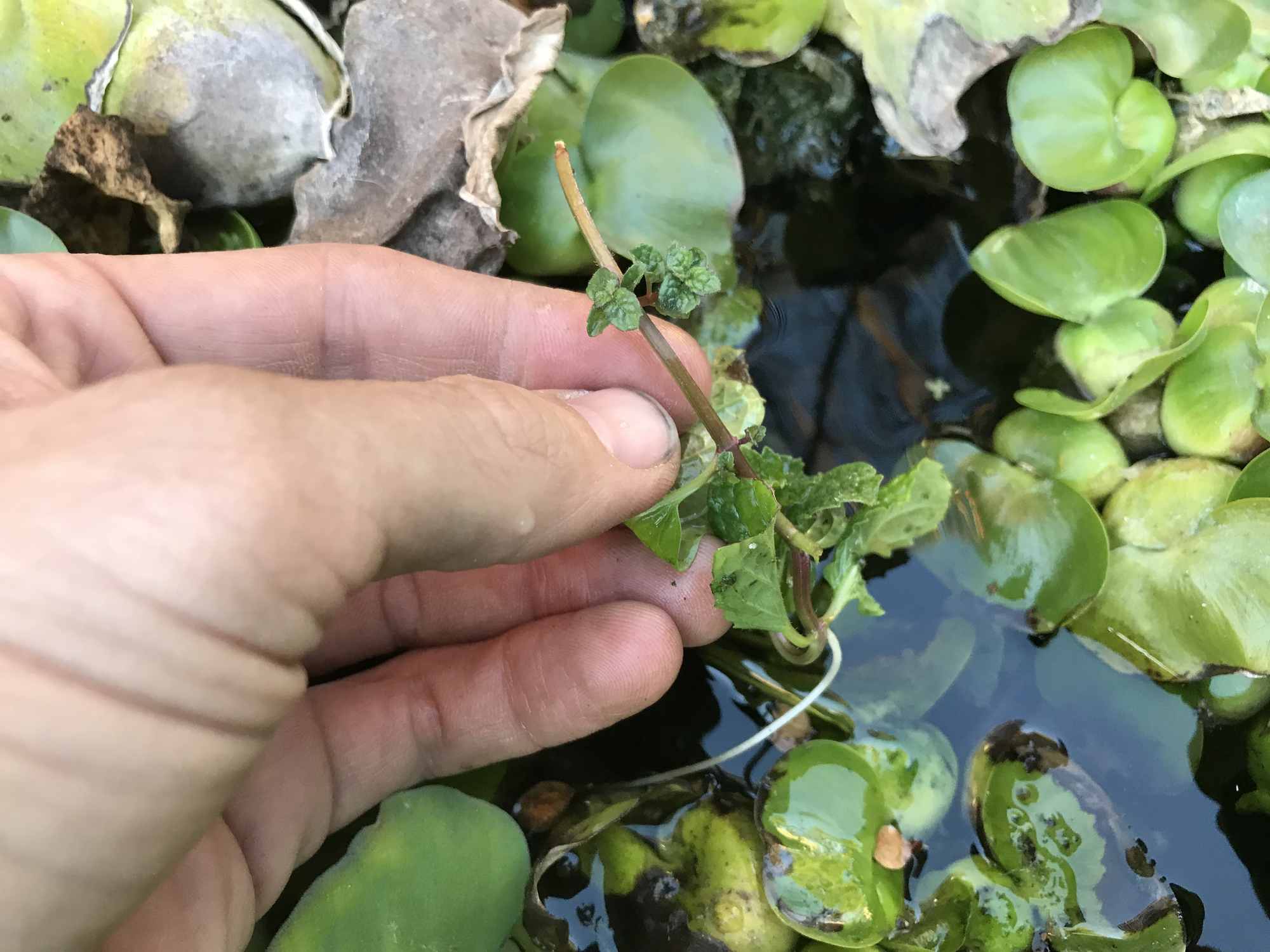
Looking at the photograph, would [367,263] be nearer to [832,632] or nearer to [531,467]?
[531,467]

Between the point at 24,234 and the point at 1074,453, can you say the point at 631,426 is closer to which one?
the point at 1074,453

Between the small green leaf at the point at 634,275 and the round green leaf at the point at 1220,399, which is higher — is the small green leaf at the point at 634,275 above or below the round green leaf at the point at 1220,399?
above

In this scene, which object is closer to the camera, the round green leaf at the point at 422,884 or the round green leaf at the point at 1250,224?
the round green leaf at the point at 422,884

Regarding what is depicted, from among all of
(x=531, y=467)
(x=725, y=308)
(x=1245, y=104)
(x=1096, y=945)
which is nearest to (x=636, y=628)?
(x=531, y=467)

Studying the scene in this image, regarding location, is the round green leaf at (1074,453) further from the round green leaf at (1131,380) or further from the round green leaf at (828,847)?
the round green leaf at (828,847)

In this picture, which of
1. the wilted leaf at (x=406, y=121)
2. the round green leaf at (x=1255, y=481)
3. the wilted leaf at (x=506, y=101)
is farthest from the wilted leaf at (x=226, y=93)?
the round green leaf at (x=1255, y=481)

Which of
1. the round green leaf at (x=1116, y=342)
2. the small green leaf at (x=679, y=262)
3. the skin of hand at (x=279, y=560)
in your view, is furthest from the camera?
the round green leaf at (x=1116, y=342)

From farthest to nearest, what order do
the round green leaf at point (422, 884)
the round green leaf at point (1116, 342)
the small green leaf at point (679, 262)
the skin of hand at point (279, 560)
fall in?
the round green leaf at point (1116, 342) → the round green leaf at point (422, 884) → the small green leaf at point (679, 262) → the skin of hand at point (279, 560)
